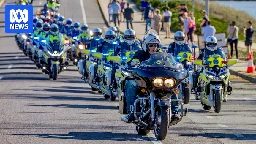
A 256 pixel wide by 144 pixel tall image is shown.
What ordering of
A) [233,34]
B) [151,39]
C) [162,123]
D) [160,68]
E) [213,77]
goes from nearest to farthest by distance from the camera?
[162,123] → [160,68] → [151,39] → [213,77] → [233,34]

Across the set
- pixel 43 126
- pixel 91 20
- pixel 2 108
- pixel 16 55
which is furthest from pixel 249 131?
pixel 91 20

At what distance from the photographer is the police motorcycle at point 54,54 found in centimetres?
2969

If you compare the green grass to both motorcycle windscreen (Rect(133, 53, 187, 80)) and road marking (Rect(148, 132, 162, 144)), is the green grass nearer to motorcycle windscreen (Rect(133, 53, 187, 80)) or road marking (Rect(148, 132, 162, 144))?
road marking (Rect(148, 132, 162, 144))

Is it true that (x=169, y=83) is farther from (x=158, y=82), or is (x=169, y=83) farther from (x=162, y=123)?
(x=162, y=123)

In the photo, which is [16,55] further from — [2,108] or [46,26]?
[2,108]

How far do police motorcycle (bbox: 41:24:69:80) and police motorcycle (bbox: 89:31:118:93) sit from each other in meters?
4.49

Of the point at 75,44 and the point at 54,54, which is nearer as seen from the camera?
the point at 54,54

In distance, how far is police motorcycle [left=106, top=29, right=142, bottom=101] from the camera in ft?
70.3

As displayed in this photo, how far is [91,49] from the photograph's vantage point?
26469mm

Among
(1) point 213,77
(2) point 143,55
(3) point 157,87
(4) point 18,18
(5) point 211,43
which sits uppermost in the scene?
(4) point 18,18

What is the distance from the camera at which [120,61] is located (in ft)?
70.6

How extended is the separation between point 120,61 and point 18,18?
12.5 m

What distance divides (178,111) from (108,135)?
58.8 inches

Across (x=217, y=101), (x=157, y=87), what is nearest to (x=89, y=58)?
(x=217, y=101)
